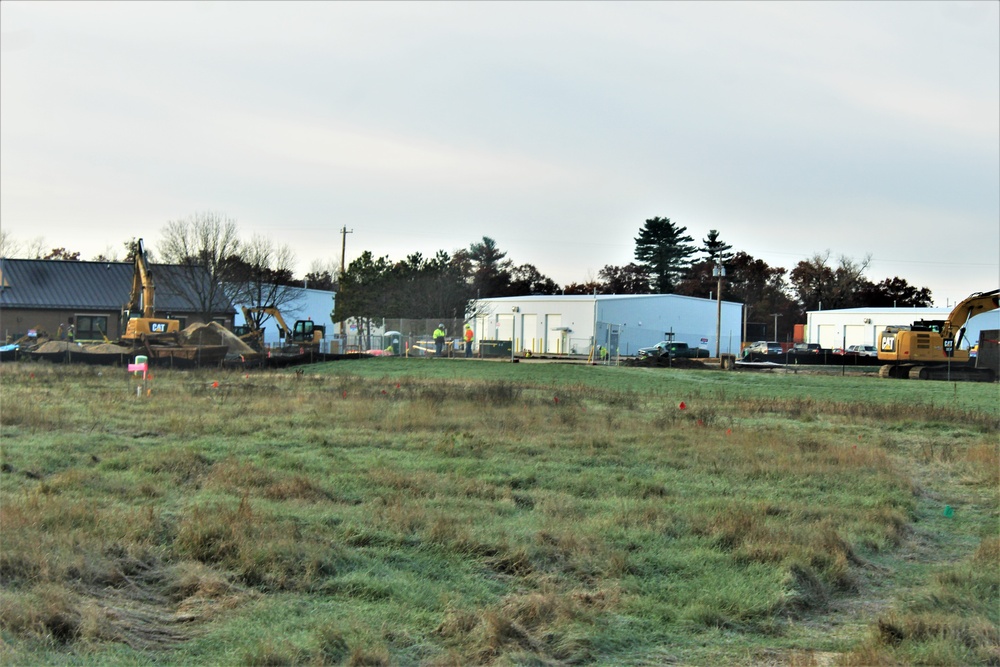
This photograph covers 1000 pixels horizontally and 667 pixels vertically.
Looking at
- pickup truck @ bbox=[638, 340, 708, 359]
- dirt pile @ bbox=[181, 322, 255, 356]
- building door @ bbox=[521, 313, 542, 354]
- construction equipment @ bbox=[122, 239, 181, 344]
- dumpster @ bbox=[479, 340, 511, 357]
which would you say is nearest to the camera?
construction equipment @ bbox=[122, 239, 181, 344]

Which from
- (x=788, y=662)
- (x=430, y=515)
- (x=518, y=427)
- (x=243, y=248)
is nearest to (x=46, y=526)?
(x=430, y=515)

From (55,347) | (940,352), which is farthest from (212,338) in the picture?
(940,352)

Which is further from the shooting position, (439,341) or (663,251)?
(663,251)

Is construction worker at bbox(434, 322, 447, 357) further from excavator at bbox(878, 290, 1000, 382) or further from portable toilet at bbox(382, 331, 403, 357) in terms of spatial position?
excavator at bbox(878, 290, 1000, 382)

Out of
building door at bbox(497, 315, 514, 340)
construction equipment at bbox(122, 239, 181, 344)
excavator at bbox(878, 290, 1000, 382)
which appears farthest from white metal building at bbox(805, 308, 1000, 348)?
construction equipment at bbox(122, 239, 181, 344)

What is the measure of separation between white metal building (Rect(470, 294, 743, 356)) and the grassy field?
147ft

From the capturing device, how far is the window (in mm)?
70188

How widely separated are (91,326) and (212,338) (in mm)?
26925

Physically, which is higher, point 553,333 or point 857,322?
point 857,322

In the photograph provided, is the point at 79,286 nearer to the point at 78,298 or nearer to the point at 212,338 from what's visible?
the point at 78,298

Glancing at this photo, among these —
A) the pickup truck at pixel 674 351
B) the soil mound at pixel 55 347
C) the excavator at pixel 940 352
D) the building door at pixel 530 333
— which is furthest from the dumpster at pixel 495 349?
the excavator at pixel 940 352

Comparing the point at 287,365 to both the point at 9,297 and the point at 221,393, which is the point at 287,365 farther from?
the point at 9,297

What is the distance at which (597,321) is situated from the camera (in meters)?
65.8

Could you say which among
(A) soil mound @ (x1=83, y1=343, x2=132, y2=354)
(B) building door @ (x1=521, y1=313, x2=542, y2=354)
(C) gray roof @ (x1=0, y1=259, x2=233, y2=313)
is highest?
(C) gray roof @ (x1=0, y1=259, x2=233, y2=313)
